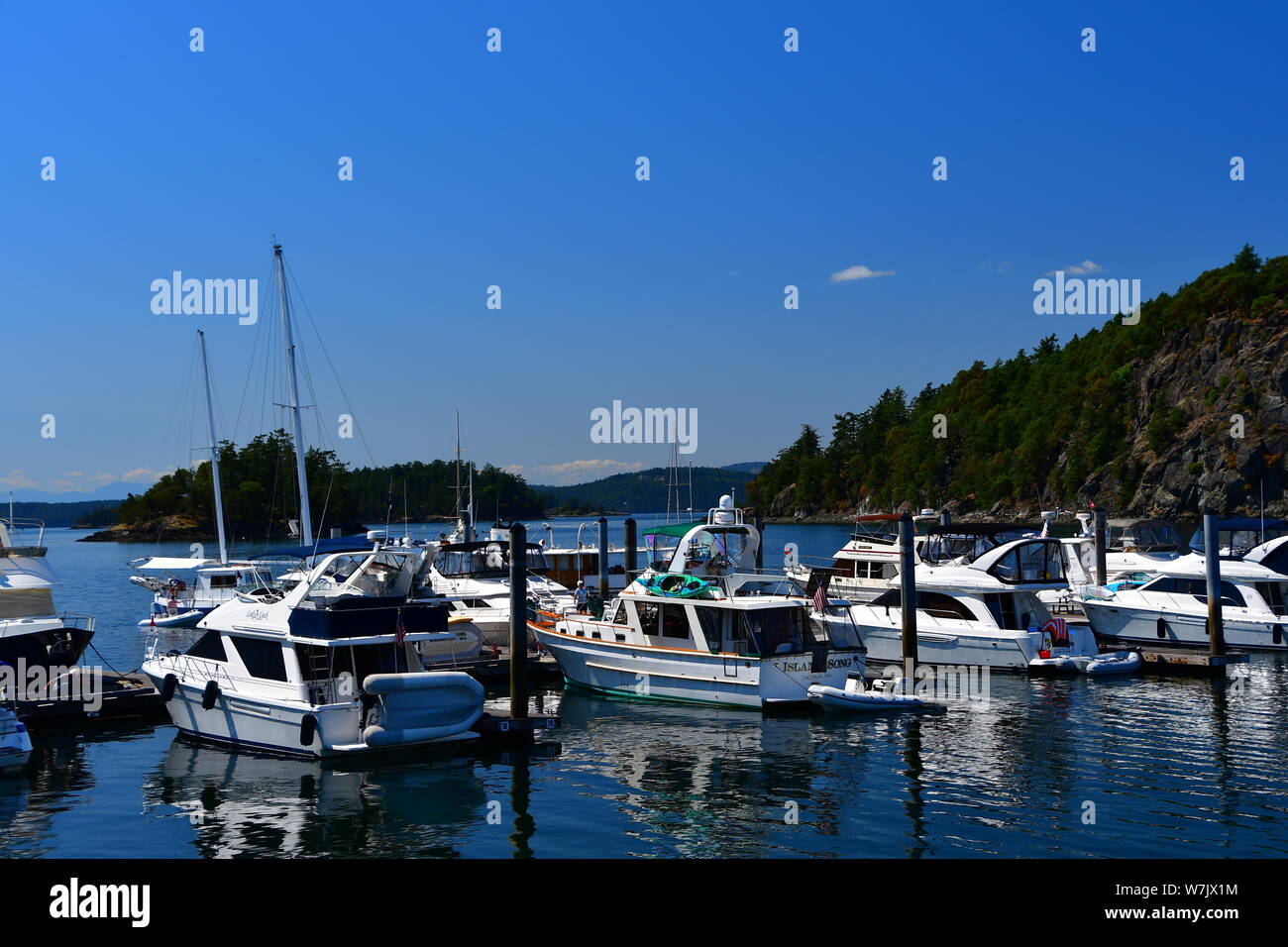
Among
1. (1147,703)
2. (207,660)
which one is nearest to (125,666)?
(207,660)

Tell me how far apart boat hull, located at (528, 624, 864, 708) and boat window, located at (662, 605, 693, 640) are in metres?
0.63

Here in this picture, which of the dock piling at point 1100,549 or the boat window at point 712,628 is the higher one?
the dock piling at point 1100,549

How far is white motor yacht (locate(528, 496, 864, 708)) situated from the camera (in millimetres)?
27719

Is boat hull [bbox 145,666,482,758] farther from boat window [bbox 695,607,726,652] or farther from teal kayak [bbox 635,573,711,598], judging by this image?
teal kayak [bbox 635,573,711,598]

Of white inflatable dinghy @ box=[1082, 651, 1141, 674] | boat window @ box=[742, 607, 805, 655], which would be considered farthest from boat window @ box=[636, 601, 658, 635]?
white inflatable dinghy @ box=[1082, 651, 1141, 674]

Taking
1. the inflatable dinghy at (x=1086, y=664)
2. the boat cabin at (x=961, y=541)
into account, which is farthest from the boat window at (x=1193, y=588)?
the inflatable dinghy at (x=1086, y=664)

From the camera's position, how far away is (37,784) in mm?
21781

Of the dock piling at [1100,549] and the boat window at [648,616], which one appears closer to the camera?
the boat window at [648,616]

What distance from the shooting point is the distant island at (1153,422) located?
134 m

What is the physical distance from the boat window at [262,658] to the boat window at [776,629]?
11525 millimetres

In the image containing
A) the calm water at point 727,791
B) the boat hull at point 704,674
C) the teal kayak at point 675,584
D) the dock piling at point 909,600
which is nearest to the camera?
the calm water at point 727,791

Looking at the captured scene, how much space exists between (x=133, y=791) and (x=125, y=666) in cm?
1920

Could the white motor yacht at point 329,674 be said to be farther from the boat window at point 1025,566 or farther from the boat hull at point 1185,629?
the boat hull at point 1185,629

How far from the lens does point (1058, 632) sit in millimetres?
34219
